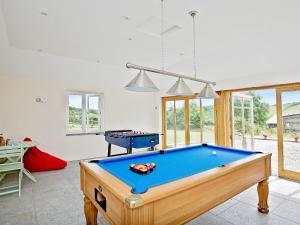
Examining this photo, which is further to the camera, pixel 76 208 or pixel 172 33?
pixel 172 33

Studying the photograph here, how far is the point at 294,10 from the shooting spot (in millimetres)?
2588

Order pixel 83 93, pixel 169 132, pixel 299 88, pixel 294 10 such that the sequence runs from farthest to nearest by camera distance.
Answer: pixel 169 132 < pixel 83 93 < pixel 299 88 < pixel 294 10

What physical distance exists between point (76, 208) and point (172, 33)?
3323 mm

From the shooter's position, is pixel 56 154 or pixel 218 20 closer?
pixel 218 20

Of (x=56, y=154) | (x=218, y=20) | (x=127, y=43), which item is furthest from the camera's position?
(x=56, y=154)

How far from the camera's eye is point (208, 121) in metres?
5.30

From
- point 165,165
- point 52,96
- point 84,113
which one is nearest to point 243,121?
point 165,165

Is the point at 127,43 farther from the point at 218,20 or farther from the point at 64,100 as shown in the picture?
the point at 64,100

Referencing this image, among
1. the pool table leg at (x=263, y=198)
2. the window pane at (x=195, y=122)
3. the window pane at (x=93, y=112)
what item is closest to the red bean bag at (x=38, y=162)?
the window pane at (x=93, y=112)

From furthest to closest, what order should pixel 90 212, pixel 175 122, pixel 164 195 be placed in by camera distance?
pixel 175 122 → pixel 90 212 → pixel 164 195

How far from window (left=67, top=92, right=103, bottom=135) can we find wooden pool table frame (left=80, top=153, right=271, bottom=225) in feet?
12.3

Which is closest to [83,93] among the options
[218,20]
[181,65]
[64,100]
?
[64,100]

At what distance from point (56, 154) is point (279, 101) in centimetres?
569

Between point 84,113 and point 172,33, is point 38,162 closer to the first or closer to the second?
point 84,113
